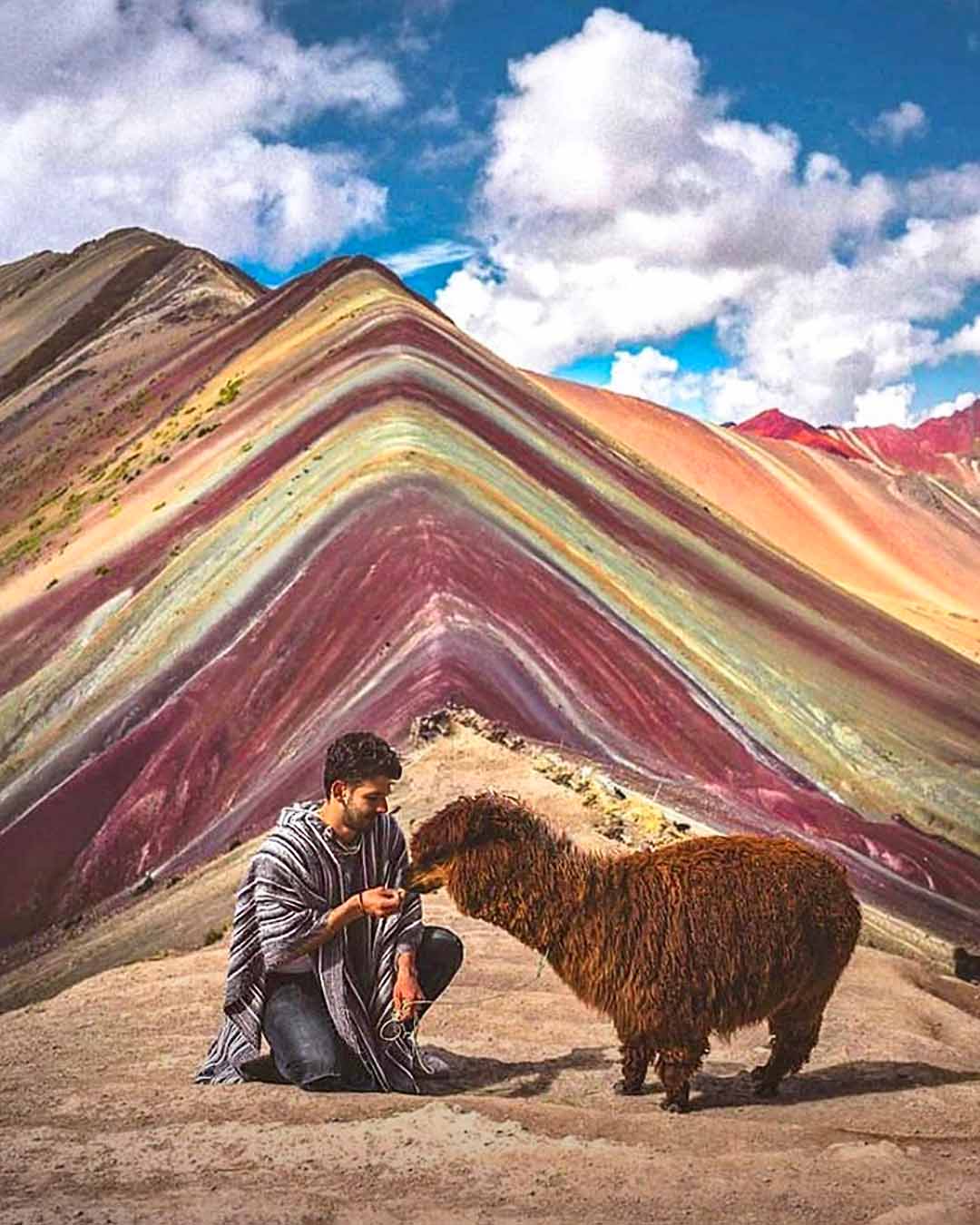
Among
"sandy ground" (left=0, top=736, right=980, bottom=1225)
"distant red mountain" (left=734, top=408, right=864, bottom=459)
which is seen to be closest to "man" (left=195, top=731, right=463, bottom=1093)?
"sandy ground" (left=0, top=736, right=980, bottom=1225)

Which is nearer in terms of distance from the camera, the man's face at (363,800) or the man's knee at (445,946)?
the man's face at (363,800)

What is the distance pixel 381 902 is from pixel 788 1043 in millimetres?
1805

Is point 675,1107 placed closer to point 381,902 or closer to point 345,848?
point 381,902

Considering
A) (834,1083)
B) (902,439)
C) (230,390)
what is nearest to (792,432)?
(902,439)

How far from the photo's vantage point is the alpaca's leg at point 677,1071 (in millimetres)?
5309

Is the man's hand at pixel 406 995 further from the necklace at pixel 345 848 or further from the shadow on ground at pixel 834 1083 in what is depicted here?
the shadow on ground at pixel 834 1083

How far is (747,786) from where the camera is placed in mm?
14516

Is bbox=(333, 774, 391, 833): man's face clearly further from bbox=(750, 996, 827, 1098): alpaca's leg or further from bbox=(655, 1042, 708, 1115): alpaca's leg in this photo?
bbox=(750, 996, 827, 1098): alpaca's leg

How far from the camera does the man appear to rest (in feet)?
17.2

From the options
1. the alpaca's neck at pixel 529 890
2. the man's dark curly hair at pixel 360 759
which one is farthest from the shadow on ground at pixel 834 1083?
the man's dark curly hair at pixel 360 759

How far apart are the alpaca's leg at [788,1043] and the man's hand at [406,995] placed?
1.46 m

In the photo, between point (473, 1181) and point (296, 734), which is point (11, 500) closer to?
point (296, 734)

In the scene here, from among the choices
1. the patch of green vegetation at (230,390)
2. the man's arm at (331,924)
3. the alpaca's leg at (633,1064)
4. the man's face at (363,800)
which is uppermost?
the patch of green vegetation at (230,390)

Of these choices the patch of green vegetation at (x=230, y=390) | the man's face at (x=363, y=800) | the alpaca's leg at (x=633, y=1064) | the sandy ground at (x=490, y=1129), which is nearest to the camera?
the sandy ground at (x=490, y=1129)
